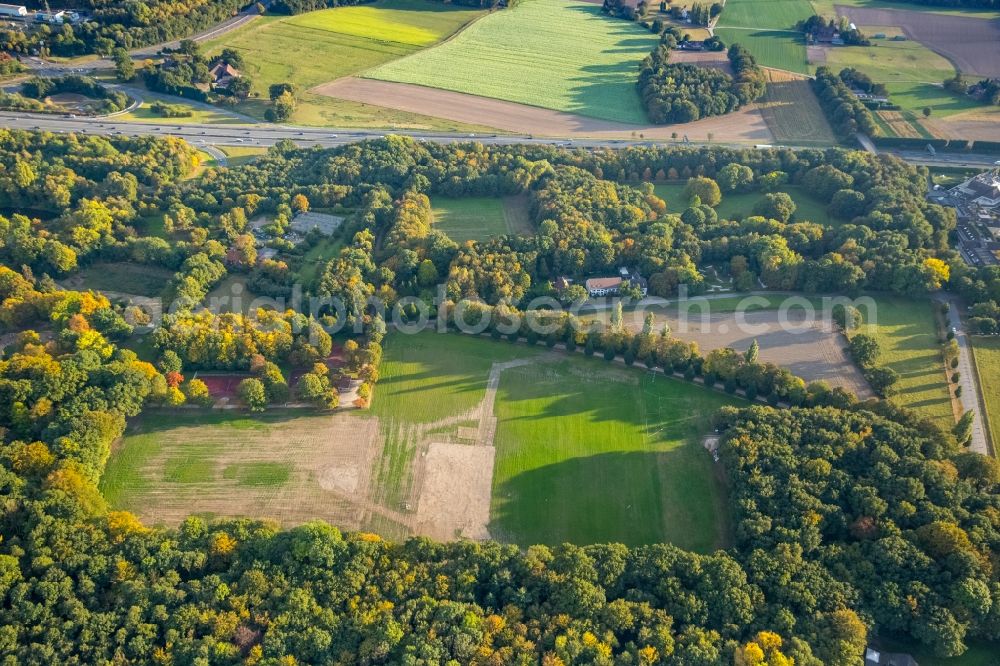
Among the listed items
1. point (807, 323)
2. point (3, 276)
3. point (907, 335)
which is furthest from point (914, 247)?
point (3, 276)

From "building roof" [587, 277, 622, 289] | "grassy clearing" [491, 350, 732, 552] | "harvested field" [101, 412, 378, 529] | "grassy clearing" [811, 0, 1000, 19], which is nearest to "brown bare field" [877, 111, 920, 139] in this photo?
"grassy clearing" [811, 0, 1000, 19]

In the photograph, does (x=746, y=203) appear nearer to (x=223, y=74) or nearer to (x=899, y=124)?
(x=899, y=124)

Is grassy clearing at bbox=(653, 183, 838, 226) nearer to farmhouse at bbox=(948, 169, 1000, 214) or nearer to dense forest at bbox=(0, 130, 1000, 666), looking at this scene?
dense forest at bbox=(0, 130, 1000, 666)

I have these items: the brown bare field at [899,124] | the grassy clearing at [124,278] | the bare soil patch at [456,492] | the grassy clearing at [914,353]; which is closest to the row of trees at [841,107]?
the brown bare field at [899,124]

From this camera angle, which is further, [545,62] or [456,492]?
[545,62]

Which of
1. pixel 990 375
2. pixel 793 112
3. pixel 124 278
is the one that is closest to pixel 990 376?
pixel 990 375

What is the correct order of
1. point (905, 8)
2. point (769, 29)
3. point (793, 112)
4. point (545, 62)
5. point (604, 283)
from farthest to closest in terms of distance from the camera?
point (905, 8)
point (769, 29)
point (545, 62)
point (793, 112)
point (604, 283)
